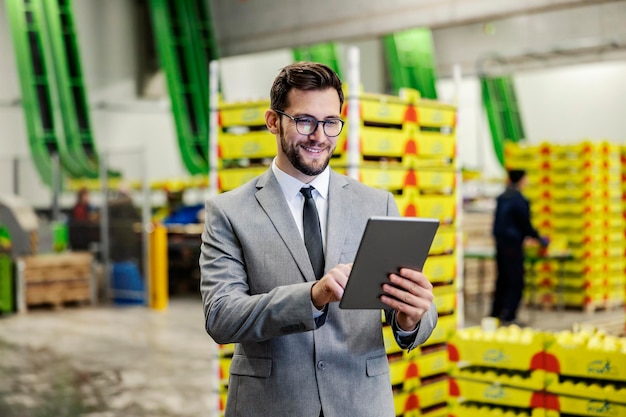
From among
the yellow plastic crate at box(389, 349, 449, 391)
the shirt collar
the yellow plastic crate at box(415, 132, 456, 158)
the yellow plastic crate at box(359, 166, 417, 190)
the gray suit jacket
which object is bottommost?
the yellow plastic crate at box(389, 349, 449, 391)

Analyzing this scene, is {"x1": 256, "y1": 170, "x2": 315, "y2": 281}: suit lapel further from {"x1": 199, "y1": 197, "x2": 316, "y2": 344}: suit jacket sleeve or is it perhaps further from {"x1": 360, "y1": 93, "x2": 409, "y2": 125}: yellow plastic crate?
{"x1": 360, "y1": 93, "x2": 409, "y2": 125}: yellow plastic crate

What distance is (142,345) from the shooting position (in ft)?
31.6

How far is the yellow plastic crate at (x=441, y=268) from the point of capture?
5469 millimetres

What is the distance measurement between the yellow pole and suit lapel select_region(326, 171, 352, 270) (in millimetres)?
10647

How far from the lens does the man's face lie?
215 centimetres

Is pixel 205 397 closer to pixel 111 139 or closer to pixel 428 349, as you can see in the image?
pixel 428 349

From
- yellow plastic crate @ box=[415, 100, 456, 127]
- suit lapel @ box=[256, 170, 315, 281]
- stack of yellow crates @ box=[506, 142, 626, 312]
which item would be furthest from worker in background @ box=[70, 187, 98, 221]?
suit lapel @ box=[256, 170, 315, 281]

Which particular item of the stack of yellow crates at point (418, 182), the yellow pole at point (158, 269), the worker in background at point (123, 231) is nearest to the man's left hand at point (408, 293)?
the stack of yellow crates at point (418, 182)

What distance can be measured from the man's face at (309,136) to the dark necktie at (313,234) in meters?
0.12

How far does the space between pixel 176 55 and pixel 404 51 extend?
18.2 feet

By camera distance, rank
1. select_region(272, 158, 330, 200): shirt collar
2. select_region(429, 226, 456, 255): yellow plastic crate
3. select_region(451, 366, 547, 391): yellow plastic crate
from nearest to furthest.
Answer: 1. select_region(272, 158, 330, 200): shirt collar
2. select_region(451, 366, 547, 391): yellow plastic crate
3. select_region(429, 226, 456, 255): yellow plastic crate

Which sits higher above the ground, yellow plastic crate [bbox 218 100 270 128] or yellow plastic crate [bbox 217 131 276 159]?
yellow plastic crate [bbox 218 100 270 128]

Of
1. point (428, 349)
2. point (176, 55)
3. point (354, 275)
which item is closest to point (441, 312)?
point (428, 349)

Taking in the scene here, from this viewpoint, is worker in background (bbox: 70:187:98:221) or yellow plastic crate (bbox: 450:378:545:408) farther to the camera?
worker in background (bbox: 70:187:98:221)
